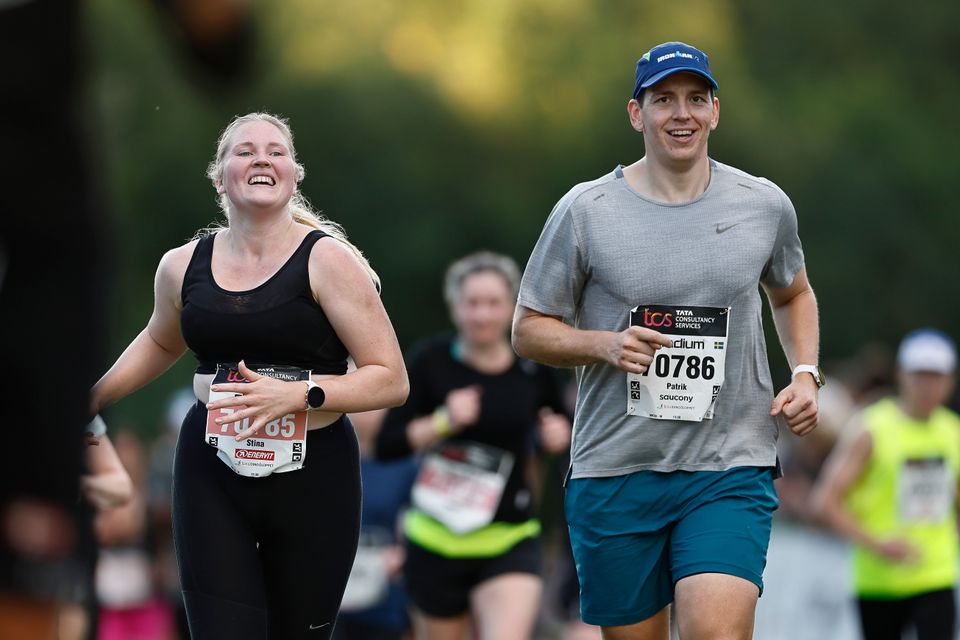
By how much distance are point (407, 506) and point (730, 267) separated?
4877mm

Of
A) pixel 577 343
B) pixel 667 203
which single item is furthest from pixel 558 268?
pixel 667 203

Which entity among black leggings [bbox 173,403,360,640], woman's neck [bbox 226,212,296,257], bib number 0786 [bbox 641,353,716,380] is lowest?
black leggings [bbox 173,403,360,640]

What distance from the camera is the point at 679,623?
19.5 feet

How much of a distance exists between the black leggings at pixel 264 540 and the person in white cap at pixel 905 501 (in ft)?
15.3

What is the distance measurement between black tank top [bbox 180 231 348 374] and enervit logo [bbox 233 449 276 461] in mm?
300

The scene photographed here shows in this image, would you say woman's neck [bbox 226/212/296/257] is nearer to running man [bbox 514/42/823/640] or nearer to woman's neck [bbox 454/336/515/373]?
running man [bbox 514/42/823/640]

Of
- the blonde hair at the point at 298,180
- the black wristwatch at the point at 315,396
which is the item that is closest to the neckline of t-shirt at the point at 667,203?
the blonde hair at the point at 298,180

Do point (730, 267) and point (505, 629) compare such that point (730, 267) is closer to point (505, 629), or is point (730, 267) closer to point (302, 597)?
point (302, 597)

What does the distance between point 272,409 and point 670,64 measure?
72.2 inches

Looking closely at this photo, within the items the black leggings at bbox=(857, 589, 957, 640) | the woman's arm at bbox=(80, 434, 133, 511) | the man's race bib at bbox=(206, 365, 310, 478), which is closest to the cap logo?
the man's race bib at bbox=(206, 365, 310, 478)

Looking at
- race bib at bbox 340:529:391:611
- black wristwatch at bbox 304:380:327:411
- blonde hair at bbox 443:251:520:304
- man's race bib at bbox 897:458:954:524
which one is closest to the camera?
black wristwatch at bbox 304:380:327:411

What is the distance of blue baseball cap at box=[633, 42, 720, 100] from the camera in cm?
614

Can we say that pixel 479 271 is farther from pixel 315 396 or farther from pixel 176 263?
pixel 315 396

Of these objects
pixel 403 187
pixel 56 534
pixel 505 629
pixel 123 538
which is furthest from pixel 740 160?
pixel 56 534
